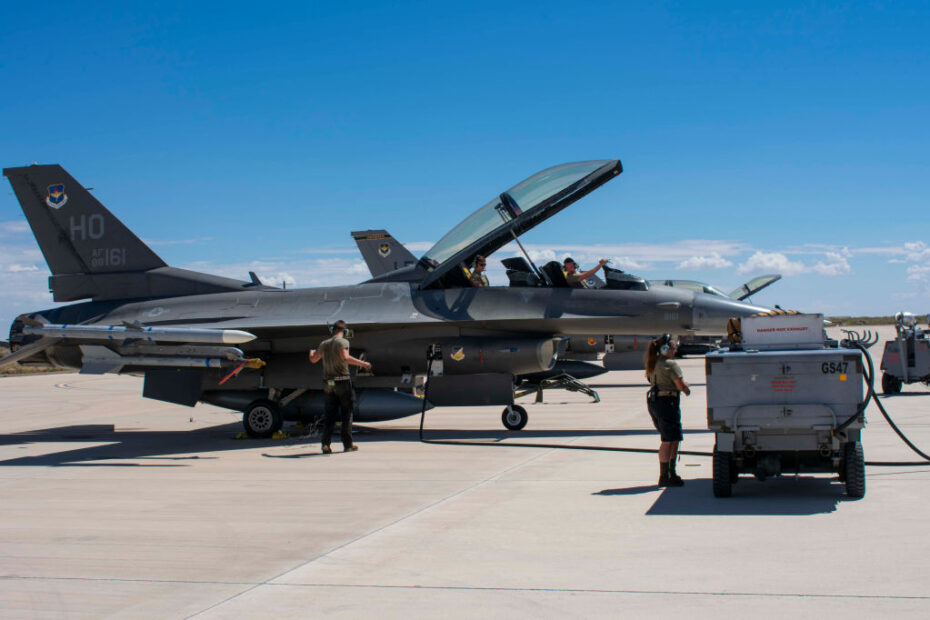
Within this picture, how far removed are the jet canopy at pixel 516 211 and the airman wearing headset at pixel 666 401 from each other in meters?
4.95

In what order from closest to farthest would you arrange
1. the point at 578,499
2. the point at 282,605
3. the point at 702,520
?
the point at 282,605, the point at 702,520, the point at 578,499

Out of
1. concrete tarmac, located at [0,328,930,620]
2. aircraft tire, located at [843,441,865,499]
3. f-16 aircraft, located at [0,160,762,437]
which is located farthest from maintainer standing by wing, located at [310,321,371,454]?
aircraft tire, located at [843,441,865,499]

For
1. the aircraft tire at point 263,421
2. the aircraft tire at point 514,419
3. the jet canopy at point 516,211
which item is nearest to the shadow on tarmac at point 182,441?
the aircraft tire at point 514,419

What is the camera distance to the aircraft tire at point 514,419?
41.0ft

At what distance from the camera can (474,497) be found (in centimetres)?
716

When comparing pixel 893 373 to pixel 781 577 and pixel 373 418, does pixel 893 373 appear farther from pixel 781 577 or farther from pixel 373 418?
pixel 781 577

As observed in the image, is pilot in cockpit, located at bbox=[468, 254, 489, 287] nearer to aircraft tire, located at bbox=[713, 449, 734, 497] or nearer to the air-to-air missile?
the air-to-air missile

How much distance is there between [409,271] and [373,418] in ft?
7.92

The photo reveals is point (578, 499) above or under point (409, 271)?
under

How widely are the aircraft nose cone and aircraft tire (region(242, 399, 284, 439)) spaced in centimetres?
634

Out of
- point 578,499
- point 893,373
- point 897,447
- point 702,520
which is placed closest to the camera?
point 702,520

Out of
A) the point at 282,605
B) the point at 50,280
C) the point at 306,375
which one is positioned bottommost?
the point at 282,605

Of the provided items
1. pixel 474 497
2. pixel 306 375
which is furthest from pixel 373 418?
pixel 474 497

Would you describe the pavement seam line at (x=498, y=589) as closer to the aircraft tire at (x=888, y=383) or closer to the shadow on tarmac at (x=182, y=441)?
the shadow on tarmac at (x=182, y=441)
